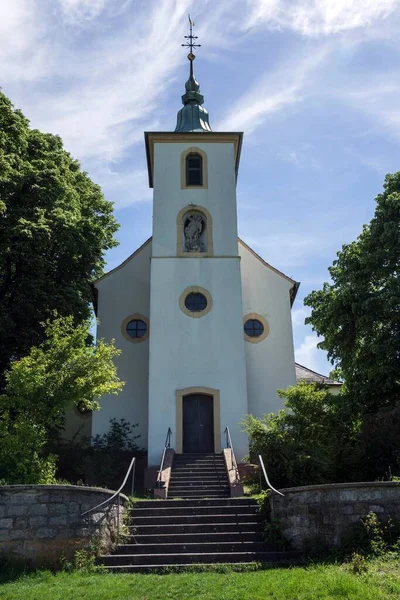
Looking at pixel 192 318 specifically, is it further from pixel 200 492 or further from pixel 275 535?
pixel 275 535

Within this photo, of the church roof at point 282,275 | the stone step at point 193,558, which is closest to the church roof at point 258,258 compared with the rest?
the church roof at point 282,275

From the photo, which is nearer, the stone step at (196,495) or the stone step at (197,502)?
the stone step at (197,502)

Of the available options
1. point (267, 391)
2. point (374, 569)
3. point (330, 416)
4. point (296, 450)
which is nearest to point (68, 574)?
point (374, 569)

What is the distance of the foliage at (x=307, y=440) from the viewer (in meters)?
12.2

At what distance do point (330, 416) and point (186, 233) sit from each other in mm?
9178

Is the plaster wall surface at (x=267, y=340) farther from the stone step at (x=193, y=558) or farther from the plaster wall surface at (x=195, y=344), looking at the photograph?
the stone step at (x=193, y=558)

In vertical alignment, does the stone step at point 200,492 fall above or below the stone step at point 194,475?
below

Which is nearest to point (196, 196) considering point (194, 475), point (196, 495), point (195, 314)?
point (195, 314)

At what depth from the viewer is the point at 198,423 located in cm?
1812

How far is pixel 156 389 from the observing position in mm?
18188

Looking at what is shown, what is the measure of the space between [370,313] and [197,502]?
634cm

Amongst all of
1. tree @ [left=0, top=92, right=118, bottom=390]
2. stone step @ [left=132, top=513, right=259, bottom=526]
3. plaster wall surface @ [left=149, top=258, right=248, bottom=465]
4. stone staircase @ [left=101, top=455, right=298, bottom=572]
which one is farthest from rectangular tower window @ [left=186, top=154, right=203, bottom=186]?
stone step @ [left=132, top=513, right=259, bottom=526]

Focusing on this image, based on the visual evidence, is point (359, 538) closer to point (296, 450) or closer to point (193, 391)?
point (296, 450)

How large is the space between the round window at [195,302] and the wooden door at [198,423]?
2.95 metres
